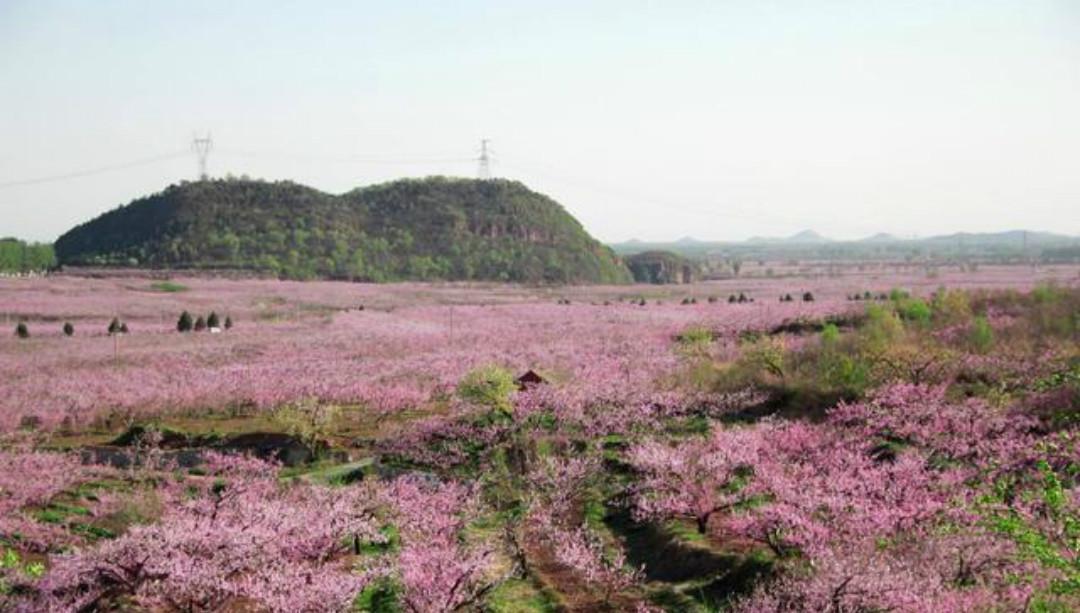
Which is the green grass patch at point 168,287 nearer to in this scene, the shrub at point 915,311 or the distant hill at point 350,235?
the distant hill at point 350,235

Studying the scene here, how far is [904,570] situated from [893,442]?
15840mm

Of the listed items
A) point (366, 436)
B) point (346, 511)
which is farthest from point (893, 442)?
point (366, 436)

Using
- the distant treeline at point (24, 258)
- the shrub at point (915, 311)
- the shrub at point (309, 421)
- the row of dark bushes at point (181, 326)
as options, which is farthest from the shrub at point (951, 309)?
the distant treeline at point (24, 258)

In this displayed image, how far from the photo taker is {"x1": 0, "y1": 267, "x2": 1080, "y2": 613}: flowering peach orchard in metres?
17.1

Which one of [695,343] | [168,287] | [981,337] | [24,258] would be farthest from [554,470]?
[24,258]

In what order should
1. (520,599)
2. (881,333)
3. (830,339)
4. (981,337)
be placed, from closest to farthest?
(520,599)
(881,333)
(981,337)
(830,339)

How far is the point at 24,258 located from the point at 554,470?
148 metres

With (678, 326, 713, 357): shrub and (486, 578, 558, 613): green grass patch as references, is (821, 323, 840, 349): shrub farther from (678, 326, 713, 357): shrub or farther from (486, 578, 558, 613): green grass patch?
(486, 578, 558, 613): green grass patch

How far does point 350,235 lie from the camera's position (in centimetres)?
15312

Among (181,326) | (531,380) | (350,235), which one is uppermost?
(350,235)

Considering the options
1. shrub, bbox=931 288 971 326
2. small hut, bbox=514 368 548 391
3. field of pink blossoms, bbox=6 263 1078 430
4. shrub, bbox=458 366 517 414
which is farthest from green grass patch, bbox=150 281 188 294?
shrub, bbox=931 288 971 326

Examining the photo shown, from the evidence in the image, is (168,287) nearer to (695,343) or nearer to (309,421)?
(695,343)

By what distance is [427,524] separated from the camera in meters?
22.5

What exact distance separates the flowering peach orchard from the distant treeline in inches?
3334
